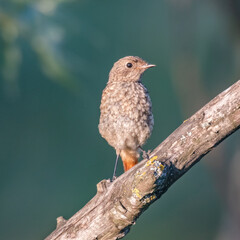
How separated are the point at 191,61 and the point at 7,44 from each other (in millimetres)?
2800

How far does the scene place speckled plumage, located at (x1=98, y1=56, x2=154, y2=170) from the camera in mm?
4910

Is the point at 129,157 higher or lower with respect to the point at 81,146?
lower

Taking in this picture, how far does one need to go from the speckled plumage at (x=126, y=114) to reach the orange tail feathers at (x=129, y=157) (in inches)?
2.4

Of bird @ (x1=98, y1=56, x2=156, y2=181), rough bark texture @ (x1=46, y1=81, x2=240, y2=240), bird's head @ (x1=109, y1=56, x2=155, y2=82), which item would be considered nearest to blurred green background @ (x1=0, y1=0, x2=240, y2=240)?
bird's head @ (x1=109, y1=56, x2=155, y2=82)

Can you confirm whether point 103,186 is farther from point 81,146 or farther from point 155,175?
point 81,146

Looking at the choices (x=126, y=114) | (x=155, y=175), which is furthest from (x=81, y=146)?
(x=155, y=175)

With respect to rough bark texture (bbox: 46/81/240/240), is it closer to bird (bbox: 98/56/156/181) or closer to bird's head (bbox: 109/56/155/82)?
bird (bbox: 98/56/156/181)

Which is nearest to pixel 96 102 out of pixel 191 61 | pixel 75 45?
pixel 75 45

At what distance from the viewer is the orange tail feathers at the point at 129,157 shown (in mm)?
5250

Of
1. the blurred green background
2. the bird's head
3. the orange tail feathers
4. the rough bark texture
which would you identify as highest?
the blurred green background

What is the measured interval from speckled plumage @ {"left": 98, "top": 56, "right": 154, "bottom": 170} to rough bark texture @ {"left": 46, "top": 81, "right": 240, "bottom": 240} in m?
1.10

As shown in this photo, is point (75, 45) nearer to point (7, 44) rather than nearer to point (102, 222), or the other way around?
point (7, 44)

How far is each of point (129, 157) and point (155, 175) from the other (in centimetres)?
195

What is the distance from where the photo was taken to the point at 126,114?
16.1ft
